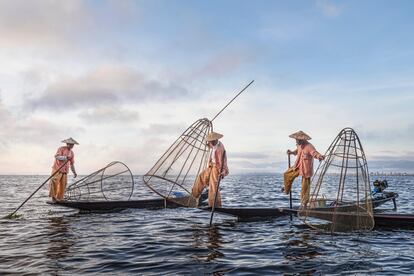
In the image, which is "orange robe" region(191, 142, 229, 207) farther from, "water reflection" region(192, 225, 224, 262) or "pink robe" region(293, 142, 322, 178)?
"pink robe" region(293, 142, 322, 178)

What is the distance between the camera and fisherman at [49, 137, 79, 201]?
16.3m

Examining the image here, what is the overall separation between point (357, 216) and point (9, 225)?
10.7 meters

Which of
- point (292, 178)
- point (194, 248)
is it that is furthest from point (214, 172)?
point (194, 248)

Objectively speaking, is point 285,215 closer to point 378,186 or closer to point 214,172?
point 214,172

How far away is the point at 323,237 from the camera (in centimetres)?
1060

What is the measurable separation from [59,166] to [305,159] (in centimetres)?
982

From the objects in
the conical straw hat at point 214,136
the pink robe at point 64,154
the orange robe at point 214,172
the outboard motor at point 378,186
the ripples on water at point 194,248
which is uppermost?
the conical straw hat at point 214,136

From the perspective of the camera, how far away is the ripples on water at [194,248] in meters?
7.60

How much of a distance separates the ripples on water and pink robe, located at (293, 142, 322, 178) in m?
1.67

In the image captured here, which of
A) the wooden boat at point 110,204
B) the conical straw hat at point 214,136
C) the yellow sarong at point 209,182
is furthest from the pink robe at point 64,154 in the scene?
the conical straw hat at point 214,136

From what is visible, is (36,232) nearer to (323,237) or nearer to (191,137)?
(191,137)

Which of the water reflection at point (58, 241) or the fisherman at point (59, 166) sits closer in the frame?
the water reflection at point (58, 241)

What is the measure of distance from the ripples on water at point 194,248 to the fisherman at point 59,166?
2882mm

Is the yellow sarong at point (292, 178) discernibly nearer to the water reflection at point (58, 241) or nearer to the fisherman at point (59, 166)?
the water reflection at point (58, 241)
